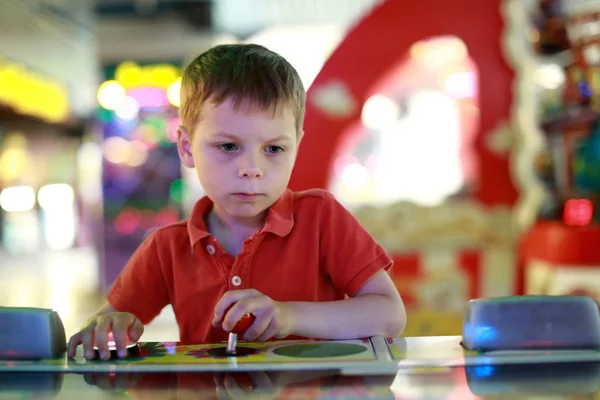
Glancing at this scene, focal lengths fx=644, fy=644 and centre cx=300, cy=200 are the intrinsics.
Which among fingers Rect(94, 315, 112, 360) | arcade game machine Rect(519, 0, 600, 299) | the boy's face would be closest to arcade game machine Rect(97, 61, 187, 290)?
arcade game machine Rect(519, 0, 600, 299)

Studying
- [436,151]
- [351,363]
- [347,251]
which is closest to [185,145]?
[347,251]

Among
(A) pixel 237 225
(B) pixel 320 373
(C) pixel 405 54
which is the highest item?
(C) pixel 405 54

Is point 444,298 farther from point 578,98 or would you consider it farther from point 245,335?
point 245,335

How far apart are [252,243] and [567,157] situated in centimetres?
195

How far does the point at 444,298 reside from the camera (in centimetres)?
250

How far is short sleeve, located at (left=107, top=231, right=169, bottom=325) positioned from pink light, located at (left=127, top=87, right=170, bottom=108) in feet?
12.9

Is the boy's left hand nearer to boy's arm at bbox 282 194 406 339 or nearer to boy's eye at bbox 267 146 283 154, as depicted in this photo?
boy's arm at bbox 282 194 406 339

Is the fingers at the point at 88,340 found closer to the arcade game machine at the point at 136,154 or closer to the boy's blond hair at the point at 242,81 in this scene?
the boy's blond hair at the point at 242,81

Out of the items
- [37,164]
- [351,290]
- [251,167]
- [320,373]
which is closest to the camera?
[320,373]

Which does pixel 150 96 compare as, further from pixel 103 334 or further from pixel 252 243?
pixel 103 334

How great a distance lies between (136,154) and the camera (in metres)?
4.73

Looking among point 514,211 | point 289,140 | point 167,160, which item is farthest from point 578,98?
point 167,160

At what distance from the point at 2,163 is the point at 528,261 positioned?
598cm

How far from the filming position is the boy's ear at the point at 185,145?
865mm
